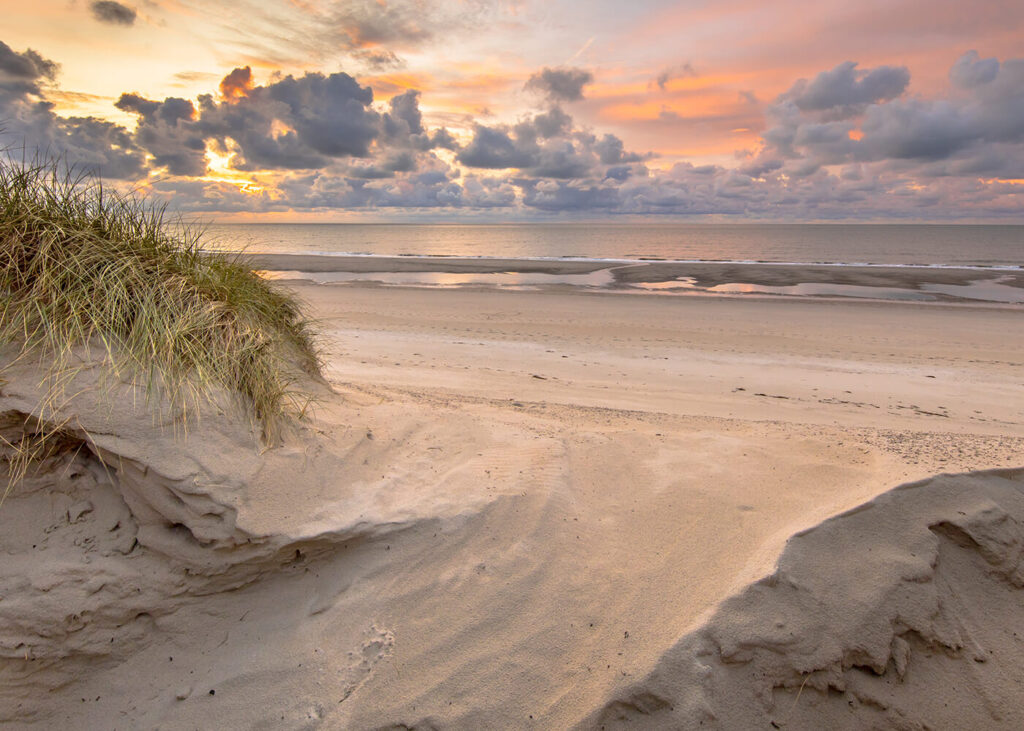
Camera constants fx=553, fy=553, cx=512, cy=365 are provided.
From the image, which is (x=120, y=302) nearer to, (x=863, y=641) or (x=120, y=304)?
(x=120, y=304)

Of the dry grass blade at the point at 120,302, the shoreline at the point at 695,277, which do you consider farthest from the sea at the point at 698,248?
the shoreline at the point at 695,277

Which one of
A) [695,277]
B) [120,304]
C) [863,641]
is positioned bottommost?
[695,277]

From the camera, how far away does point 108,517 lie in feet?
9.23

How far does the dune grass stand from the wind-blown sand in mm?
202

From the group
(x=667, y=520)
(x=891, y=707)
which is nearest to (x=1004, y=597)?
(x=891, y=707)

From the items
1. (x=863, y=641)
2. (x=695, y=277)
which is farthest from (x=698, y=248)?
(x=863, y=641)

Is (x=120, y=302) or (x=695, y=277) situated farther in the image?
(x=695, y=277)

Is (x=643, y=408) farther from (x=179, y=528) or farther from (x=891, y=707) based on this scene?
(x=179, y=528)

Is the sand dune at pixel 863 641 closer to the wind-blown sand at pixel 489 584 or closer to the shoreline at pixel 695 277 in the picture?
the wind-blown sand at pixel 489 584

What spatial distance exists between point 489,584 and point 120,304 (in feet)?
8.33

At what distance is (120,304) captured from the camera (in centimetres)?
309

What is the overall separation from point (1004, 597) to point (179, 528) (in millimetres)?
4168

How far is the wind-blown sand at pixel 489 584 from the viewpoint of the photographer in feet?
7.82

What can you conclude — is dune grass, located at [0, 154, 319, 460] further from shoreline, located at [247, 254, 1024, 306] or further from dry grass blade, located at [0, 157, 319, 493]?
shoreline, located at [247, 254, 1024, 306]
